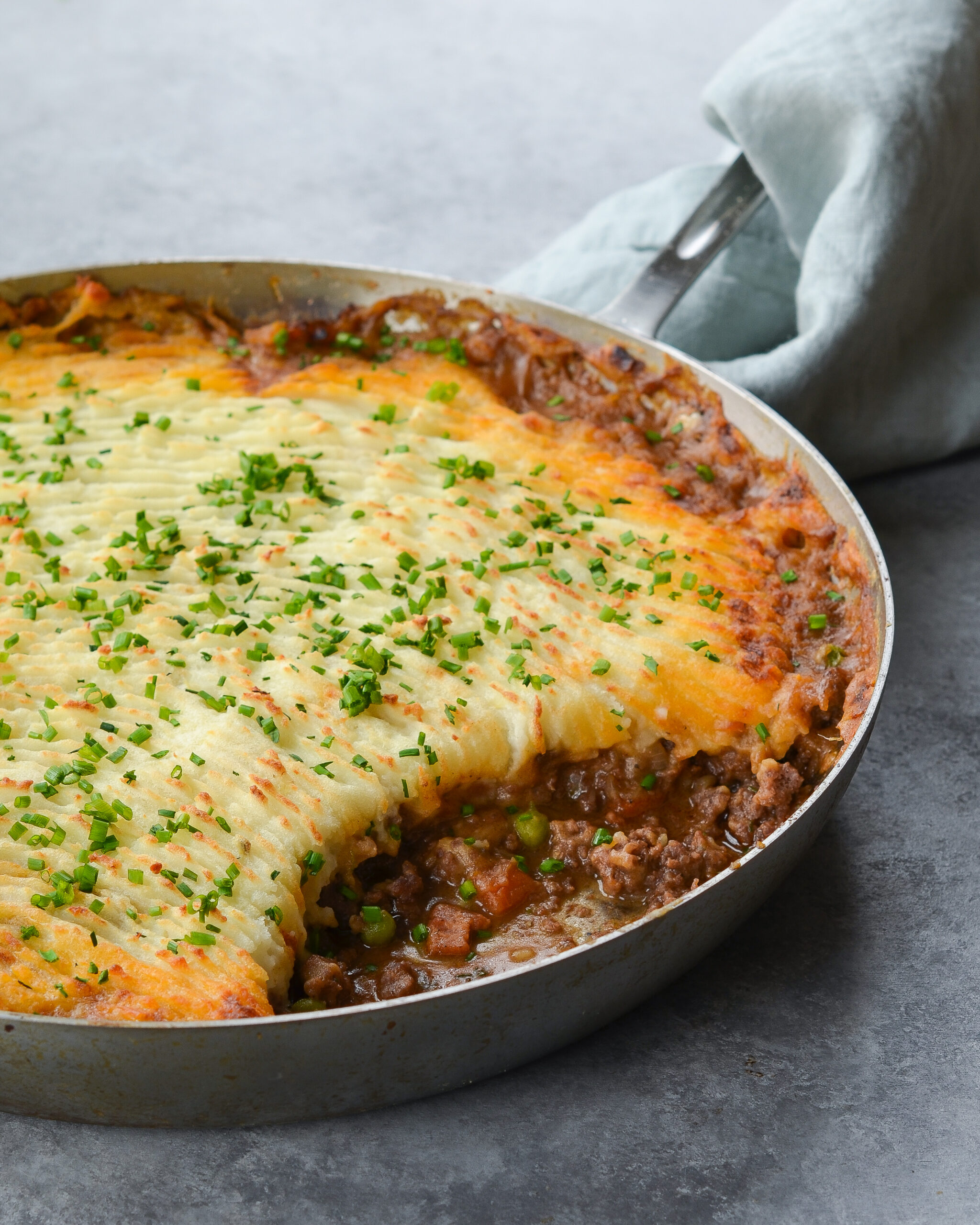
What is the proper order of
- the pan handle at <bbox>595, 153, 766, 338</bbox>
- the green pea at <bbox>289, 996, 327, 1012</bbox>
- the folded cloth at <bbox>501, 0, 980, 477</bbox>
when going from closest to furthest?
the green pea at <bbox>289, 996, 327, 1012</bbox> < the pan handle at <bbox>595, 153, 766, 338</bbox> < the folded cloth at <bbox>501, 0, 980, 477</bbox>

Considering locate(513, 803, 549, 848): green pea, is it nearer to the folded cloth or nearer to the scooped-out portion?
the scooped-out portion

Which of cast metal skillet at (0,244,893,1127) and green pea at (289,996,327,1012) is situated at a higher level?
cast metal skillet at (0,244,893,1127)

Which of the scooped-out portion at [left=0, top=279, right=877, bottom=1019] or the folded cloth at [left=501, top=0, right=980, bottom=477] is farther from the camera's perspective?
the folded cloth at [left=501, top=0, right=980, bottom=477]

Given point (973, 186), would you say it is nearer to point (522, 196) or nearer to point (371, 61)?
point (522, 196)

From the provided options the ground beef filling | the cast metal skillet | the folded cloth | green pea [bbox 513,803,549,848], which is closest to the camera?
the cast metal skillet

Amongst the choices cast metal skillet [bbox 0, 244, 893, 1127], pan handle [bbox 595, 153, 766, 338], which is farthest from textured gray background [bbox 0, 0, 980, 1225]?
pan handle [bbox 595, 153, 766, 338]

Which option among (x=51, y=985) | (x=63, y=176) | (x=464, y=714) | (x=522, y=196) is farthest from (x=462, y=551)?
(x=63, y=176)

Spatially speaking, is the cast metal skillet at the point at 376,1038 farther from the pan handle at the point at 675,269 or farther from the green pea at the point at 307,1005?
the pan handle at the point at 675,269

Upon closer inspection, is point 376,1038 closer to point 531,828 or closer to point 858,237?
point 531,828
